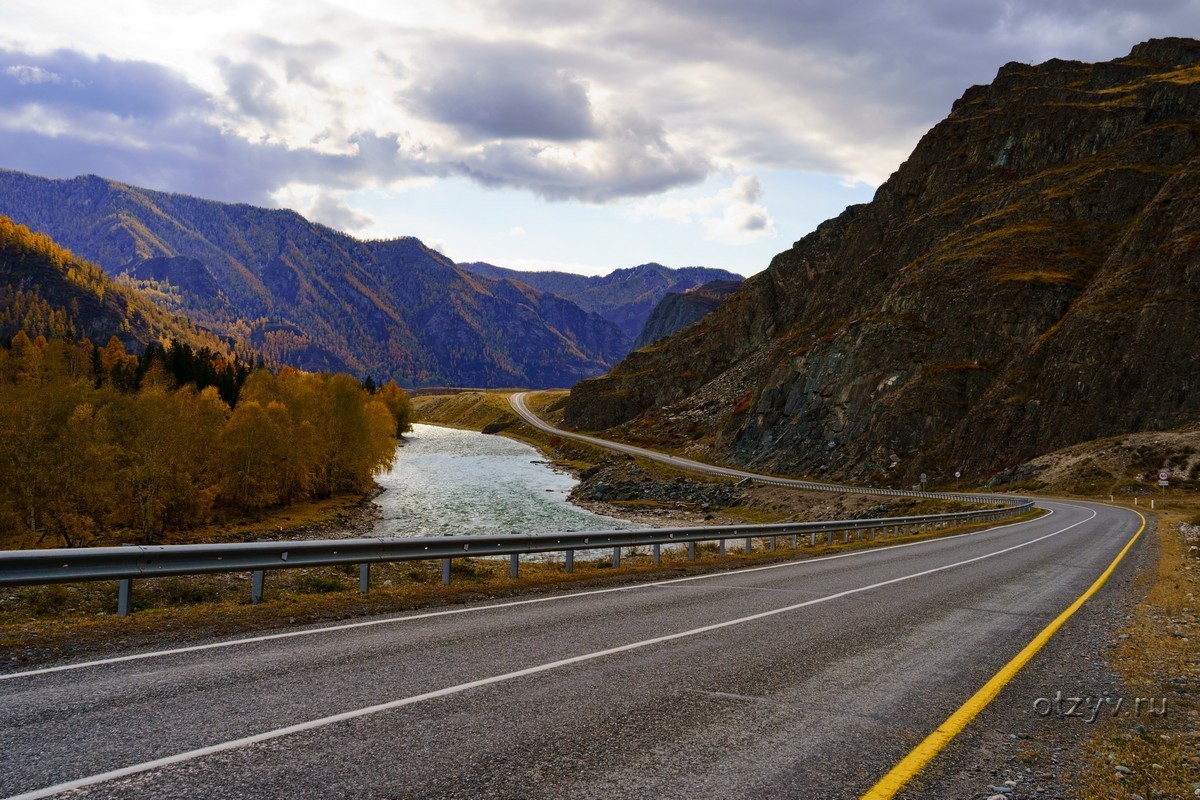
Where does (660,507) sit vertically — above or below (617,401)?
below

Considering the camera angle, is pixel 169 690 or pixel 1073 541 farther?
pixel 1073 541

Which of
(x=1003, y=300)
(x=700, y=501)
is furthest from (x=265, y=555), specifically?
(x=1003, y=300)

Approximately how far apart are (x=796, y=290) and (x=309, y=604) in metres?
136

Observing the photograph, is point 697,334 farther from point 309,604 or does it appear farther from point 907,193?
point 309,604

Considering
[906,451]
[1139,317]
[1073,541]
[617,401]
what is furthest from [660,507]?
[617,401]

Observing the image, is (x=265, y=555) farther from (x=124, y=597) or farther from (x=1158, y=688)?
(x=1158, y=688)

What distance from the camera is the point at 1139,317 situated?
218 feet

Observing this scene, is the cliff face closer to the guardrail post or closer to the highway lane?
the highway lane

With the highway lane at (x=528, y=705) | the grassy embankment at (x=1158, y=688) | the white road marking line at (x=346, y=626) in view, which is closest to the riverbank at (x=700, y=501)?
the grassy embankment at (x=1158, y=688)

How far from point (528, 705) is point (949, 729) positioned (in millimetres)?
3899

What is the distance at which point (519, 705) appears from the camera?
258 inches

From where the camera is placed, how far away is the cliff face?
6694 cm

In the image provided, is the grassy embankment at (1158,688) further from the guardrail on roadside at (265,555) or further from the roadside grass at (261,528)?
the roadside grass at (261,528)

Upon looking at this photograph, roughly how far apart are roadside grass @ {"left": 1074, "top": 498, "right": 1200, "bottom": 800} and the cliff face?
60932 mm
